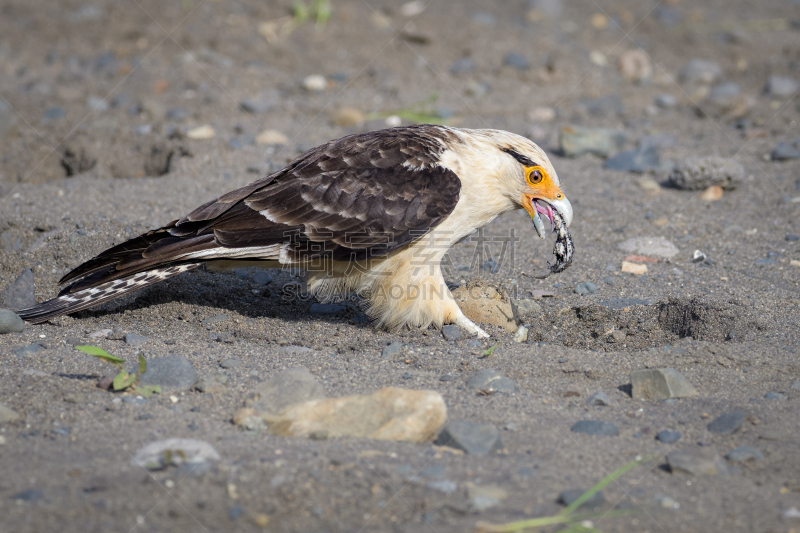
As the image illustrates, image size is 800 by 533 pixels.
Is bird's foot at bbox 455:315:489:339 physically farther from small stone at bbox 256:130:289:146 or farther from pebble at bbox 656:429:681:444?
small stone at bbox 256:130:289:146

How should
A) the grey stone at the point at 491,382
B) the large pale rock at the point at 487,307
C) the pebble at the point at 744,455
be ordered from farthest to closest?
the large pale rock at the point at 487,307 < the grey stone at the point at 491,382 < the pebble at the point at 744,455

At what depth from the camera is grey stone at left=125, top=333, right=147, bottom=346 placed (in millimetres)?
4441

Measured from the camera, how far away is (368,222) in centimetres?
470

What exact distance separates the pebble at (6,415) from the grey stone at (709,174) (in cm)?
628

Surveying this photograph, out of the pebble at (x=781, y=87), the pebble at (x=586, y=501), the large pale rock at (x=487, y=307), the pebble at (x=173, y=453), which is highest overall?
the pebble at (x=781, y=87)

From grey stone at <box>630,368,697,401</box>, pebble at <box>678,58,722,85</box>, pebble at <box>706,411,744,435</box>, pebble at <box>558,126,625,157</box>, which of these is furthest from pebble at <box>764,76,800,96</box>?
pebble at <box>706,411,744,435</box>

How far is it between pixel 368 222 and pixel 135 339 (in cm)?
167

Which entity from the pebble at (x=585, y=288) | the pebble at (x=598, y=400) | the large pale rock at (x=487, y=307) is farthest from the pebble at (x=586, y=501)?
the pebble at (x=585, y=288)

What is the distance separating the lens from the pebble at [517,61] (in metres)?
10.3

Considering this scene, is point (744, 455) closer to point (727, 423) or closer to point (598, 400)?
point (727, 423)

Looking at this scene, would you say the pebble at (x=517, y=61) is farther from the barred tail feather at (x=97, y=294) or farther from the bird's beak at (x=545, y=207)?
the barred tail feather at (x=97, y=294)

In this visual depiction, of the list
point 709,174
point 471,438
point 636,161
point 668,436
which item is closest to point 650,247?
point 709,174

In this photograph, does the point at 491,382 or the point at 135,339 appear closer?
the point at 491,382

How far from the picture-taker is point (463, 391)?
13.0 feet
